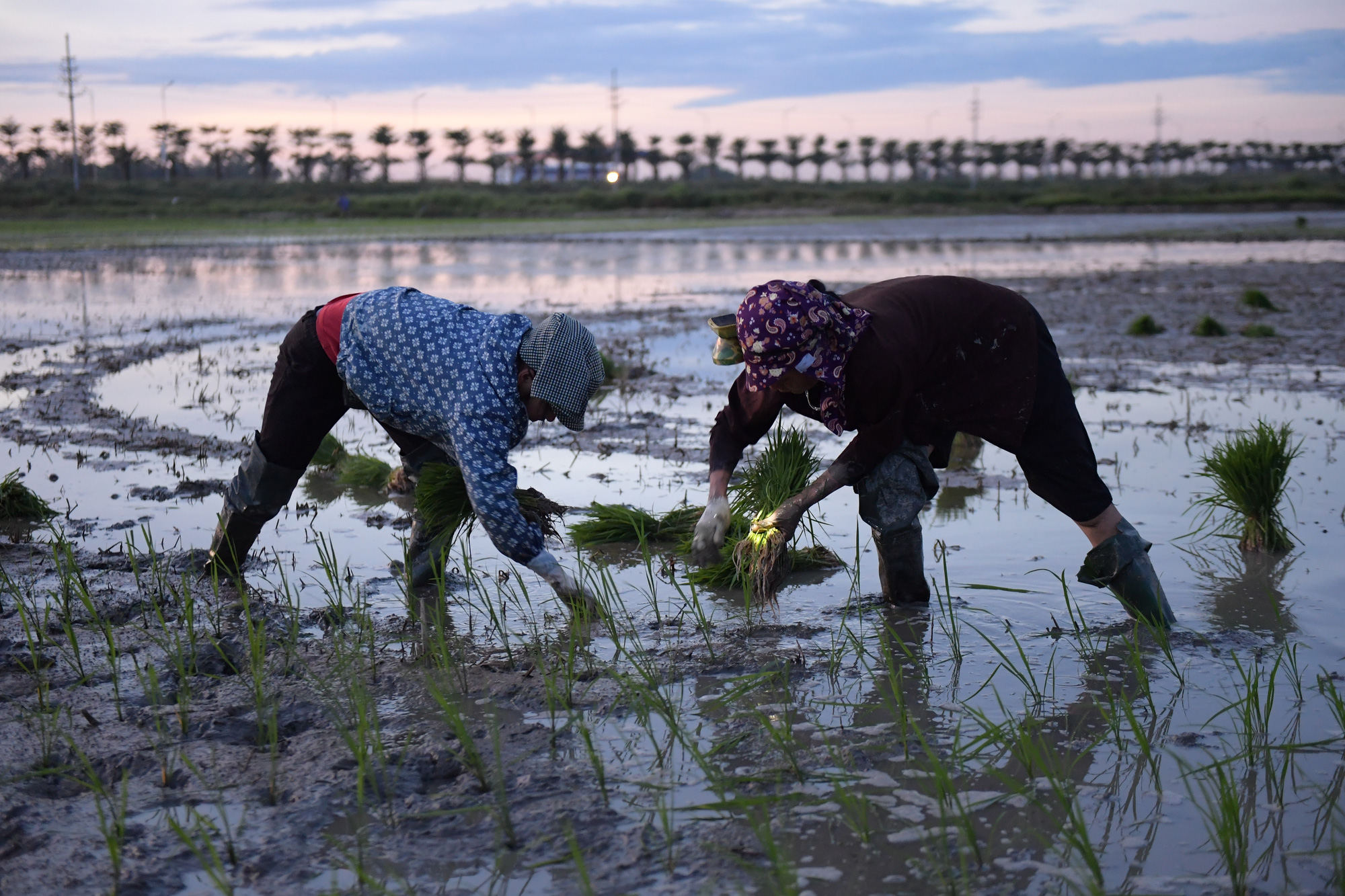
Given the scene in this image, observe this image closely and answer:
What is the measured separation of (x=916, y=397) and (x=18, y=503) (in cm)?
366

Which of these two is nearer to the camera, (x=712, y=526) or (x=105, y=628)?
(x=105, y=628)

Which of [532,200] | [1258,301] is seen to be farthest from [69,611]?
[532,200]

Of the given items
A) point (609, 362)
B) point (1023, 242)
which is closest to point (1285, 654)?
point (609, 362)

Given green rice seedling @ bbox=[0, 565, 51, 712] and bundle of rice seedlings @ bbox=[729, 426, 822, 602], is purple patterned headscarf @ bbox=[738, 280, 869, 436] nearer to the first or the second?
bundle of rice seedlings @ bbox=[729, 426, 822, 602]

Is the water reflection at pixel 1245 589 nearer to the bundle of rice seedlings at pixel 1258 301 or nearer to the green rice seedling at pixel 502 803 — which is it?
the green rice seedling at pixel 502 803

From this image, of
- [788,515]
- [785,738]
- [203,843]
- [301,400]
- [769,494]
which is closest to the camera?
[203,843]

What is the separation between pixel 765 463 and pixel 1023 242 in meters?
25.2

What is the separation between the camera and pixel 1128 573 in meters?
3.45

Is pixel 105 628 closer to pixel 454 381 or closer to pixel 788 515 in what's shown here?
pixel 454 381

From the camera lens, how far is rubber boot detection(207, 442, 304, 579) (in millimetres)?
3771

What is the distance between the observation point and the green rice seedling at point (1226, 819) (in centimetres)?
213

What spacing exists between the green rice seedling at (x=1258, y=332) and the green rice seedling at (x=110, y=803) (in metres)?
9.56

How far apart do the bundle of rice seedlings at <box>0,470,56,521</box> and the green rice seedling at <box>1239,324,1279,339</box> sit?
9.09 metres

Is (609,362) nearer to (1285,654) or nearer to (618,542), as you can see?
(618,542)
